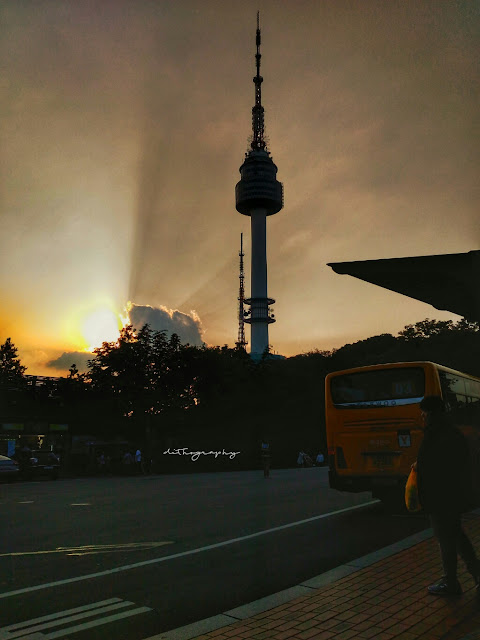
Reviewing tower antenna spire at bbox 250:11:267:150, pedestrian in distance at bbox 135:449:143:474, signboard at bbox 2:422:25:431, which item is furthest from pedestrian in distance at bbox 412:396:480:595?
tower antenna spire at bbox 250:11:267:150

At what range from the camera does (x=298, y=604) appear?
5344 mm

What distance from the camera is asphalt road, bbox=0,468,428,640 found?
207 inches

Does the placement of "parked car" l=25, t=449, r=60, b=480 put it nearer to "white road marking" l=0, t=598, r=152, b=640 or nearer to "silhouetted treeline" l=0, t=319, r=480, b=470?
"silhouetted treeline" l=0, t=319, r=480, b=470

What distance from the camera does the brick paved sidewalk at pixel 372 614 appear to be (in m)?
4.47

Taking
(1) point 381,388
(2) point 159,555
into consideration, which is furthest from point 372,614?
(1) point 381,388

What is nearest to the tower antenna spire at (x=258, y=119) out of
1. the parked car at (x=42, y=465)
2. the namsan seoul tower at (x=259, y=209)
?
the namsan seoul tower at (x=259, y=209)

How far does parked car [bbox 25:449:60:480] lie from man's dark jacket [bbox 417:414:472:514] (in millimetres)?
25554

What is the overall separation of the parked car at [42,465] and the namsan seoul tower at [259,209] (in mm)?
88158

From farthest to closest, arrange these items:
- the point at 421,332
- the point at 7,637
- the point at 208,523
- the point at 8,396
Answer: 1. the point at 421,332
2. the point at 8,396
3. the point at 208,523
4. the point at 7,637

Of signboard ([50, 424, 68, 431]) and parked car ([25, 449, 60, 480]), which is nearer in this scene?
parked car ([25, 449, 60, 480])

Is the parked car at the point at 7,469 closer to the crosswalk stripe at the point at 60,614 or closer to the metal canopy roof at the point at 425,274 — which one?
the metal canopy roof at the point at 425,274

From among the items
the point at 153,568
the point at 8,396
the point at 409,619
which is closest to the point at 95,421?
the point at 8,396

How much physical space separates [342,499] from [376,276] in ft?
28.5

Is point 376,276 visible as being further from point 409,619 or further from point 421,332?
point 421,332
